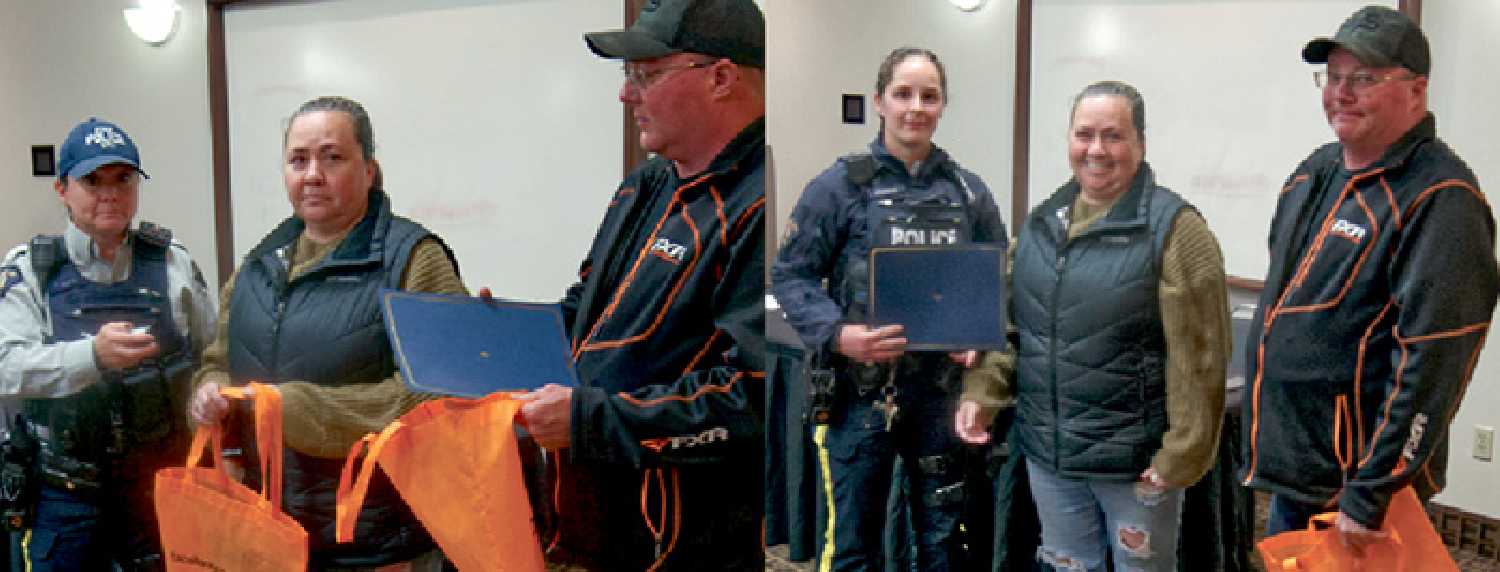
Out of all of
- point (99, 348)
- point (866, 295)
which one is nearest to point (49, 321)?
point (99, 348)

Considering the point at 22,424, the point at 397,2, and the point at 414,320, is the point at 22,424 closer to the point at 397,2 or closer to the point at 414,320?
the point at 414,320

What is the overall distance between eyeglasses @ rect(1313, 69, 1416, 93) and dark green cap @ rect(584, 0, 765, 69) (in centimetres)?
71

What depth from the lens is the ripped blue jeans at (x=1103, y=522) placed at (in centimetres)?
144

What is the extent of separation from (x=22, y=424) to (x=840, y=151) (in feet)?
3.72

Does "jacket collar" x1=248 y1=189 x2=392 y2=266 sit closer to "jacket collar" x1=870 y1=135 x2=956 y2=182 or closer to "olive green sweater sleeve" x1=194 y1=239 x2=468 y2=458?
"olive green sweater sleeve" x1=194 y1=239 x2=468 y2=458

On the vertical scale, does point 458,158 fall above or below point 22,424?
above

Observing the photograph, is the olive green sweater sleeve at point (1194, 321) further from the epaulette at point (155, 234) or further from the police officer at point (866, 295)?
the epaulette at point (155, 234)

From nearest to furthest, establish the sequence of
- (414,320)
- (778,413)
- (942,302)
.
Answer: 1. (414,320)
2. (942,302)
3. (778,413)

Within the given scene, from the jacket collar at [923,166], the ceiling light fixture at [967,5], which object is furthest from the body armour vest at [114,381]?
the ceiling light fixture at [967,5]

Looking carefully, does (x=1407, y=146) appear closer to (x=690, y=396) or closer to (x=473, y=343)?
(x=690, y=396)

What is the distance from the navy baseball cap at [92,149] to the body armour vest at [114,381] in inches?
4.2

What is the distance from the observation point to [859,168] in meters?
1.40

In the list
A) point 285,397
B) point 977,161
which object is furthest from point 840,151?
point 285,397

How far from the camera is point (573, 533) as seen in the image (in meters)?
1.43
